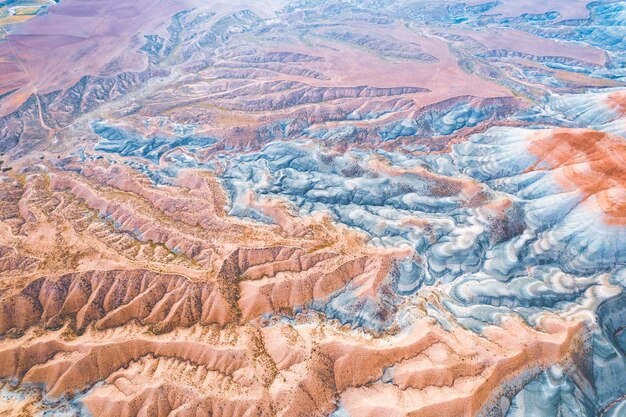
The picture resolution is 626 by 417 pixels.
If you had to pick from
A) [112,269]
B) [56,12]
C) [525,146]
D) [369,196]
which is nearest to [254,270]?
[112,269]

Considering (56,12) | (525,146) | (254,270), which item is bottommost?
(254,270)

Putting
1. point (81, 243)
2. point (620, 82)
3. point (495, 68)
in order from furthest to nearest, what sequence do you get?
point (495, 68)
point (620, 82)
point (81, 243)

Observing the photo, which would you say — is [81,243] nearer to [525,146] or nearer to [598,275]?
[598,275]

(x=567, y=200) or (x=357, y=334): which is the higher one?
(x=567, y=200)

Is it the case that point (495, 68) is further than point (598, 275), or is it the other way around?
point (495, 68)

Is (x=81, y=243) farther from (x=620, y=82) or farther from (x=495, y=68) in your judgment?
(x=620, y=82)

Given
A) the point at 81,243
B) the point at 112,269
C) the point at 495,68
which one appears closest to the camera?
the point at 112,269

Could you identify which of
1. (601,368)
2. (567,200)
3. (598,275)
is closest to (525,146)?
(567,200)
